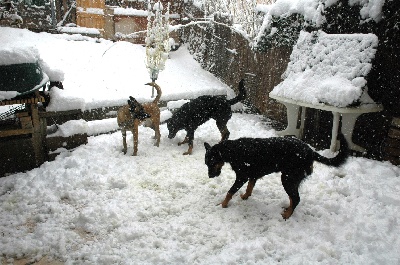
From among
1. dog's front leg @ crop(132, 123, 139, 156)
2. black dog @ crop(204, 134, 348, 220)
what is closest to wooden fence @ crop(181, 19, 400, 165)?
black dog @ crop(204, 134, 348, 220)

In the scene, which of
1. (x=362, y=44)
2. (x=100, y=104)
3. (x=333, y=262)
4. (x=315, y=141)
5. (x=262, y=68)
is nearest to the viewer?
(x=333, y=262)

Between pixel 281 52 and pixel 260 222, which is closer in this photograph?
pixel 260 222

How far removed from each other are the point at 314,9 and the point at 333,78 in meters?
1.85

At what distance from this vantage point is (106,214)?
3.50 metres

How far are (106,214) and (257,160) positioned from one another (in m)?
1.92

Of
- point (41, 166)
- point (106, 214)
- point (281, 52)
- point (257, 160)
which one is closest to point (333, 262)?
point (257, 160)

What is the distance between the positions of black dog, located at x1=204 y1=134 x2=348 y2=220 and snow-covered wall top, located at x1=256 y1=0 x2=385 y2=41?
310 centimetres

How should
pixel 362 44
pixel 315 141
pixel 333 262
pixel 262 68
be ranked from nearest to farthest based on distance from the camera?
pixel 333 262, pixel 362 44, pixel 315 141, pixel 262 68

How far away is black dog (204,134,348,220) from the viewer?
3.27 m

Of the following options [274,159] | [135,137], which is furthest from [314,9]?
[135,137]

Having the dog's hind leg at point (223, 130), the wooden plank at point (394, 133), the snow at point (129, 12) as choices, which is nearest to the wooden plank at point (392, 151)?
the wooden plank at point (394, 133)

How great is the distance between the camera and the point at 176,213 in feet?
11.9

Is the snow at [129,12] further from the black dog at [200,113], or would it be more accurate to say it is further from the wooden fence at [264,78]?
the black dog at [200,113]

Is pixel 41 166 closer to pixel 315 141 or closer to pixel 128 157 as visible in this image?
pixel 128 157
